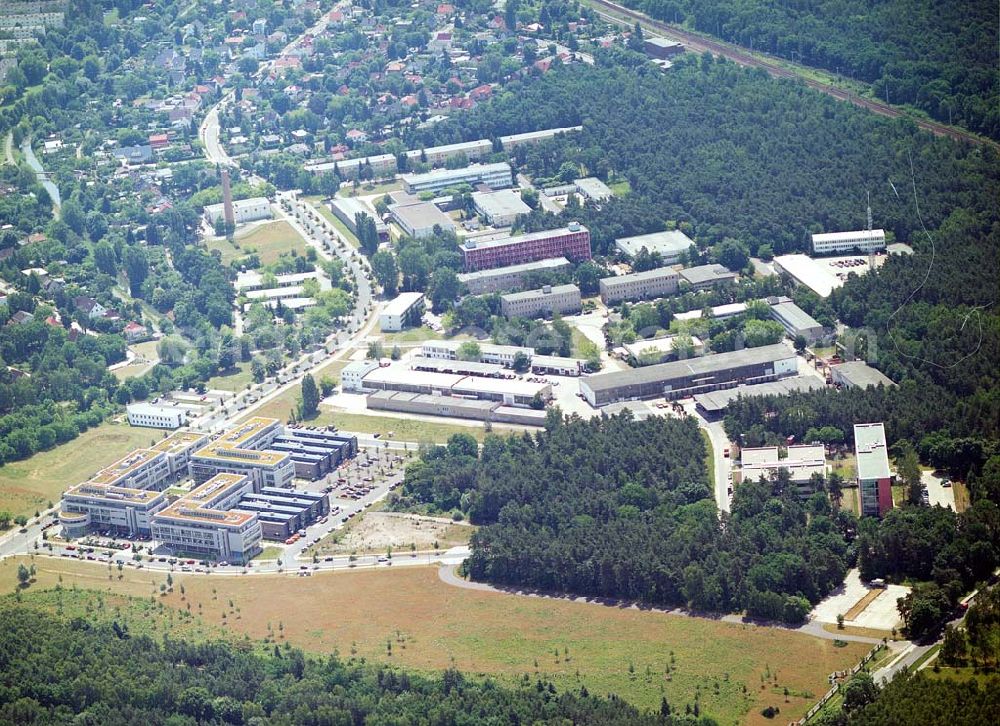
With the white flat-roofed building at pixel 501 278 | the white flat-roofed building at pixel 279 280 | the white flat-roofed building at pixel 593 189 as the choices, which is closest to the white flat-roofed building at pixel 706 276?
the white flat-roofed building at pixel 501 278

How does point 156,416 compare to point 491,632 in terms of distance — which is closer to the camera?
point 491,632

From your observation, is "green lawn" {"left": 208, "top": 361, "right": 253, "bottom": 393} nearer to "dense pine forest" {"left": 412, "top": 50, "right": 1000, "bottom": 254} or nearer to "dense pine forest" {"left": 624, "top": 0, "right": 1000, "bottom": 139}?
"dense pine forest" {"left": 412, "top": 50, "right": 1000, "bottom": 254}

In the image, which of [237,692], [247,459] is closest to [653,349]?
[247,459]

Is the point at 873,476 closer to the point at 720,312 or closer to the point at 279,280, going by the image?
the point at 720,312

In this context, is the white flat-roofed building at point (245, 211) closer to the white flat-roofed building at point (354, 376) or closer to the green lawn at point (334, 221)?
the green lawn at point (334, 221)

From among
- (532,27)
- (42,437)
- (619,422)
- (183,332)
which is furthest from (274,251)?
(532,27)
